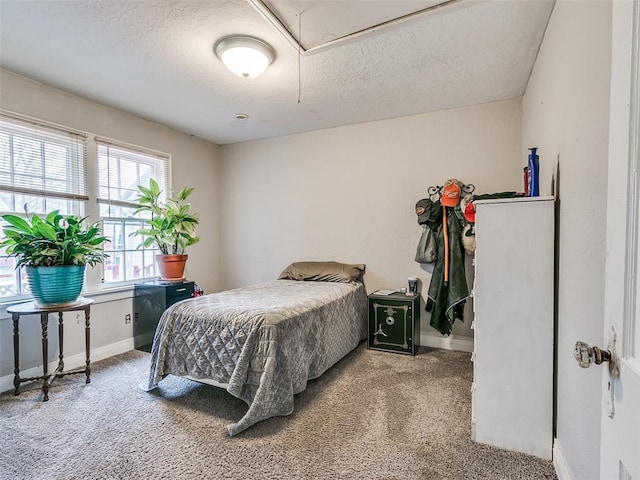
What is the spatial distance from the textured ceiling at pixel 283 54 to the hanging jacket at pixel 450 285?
1333 millimetres

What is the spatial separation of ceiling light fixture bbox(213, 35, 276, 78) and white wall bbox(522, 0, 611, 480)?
1.77 metres

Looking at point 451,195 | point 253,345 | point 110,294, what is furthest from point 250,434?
point 451,195

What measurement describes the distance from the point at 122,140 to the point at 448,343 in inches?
164

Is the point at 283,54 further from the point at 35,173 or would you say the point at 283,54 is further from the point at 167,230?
the point at 35,173

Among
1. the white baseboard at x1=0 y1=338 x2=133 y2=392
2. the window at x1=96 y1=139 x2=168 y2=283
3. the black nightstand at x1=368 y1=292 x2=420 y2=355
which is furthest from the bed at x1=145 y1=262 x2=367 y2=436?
the window at x1=96 y1=139 x2=168 y2=283

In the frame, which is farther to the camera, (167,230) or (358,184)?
(358,184)

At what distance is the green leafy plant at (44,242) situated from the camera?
7.77 ft

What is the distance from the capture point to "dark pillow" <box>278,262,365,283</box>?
3740mm

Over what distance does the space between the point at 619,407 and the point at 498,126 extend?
3261 millimetres

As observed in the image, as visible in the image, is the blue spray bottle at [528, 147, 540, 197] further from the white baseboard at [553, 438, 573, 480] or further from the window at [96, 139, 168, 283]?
the window at [96, 139, 168, 283]

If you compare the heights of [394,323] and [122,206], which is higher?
[122,206]

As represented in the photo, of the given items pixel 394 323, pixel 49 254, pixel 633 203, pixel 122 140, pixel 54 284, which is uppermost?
pixel 122 140

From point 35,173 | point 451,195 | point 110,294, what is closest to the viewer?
point 35,173

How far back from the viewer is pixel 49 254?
2430 millimetres
